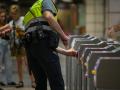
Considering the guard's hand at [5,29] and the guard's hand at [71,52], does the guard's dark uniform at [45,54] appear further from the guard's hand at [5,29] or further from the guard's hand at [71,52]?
the guard's hand at [5,29]

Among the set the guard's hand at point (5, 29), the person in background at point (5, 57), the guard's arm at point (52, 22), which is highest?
the guard's arm at point (52, 22)

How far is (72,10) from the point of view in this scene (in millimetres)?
21797

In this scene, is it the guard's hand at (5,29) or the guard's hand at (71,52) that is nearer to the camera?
the guard's hand at (71,52)

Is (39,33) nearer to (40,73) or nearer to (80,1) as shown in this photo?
(40,73)

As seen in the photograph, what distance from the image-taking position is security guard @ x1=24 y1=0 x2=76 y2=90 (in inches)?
204

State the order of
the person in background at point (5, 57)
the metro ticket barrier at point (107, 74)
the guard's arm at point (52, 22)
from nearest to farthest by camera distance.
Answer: the metro ticket barrier at point (107, 74) < the guard's arm at point (52, 22) < the person in background at point (5, 57)

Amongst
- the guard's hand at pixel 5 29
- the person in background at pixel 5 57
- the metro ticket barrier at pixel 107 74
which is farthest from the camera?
the person in background at pixel 5 57

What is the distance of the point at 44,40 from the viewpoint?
5.25 metres

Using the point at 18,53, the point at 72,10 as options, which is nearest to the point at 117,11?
the point at 18,53

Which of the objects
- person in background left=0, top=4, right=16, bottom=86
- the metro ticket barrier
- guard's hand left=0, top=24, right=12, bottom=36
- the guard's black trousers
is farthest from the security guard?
person in background left=0, top=4, right=16, bottom=86

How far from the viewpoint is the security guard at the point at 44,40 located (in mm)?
5180

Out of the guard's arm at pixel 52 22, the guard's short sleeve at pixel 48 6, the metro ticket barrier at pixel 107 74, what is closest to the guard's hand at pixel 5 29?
the guard's short sleeve at pixel 48 6

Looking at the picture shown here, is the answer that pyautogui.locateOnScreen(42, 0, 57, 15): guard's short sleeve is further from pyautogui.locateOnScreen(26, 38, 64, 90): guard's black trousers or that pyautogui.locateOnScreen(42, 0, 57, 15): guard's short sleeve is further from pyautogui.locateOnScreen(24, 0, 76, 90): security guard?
pyautogui.locateOnScreen(26, 38, 64, 90): guard's black trousers

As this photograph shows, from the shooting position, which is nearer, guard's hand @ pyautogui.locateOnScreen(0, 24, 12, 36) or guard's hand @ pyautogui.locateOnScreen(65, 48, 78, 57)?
guard's hand @ pyautogui.locateOnScreen(65, 48, 78, 57)
